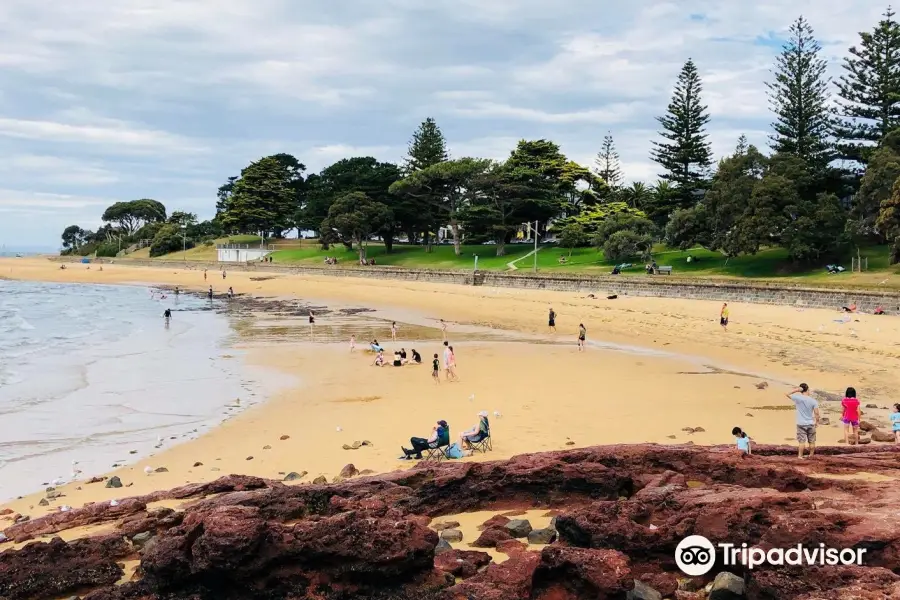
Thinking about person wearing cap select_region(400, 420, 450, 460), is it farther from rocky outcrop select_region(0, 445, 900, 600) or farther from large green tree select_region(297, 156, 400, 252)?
large green tree select_region(297, 156, 400, 252)

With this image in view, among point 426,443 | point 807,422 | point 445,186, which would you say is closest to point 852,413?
point 807,422

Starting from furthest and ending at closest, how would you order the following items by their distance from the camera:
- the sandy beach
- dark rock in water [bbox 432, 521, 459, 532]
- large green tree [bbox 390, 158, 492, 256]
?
large green tree [bbox 390, 158, 492, 256]
the sandy beach
dark rock in water [bbox 432, 521, 459, 532]

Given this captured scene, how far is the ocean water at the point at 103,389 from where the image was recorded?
11.8m

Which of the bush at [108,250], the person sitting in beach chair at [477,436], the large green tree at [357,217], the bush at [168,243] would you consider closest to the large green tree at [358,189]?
the large green tree at [357,217]

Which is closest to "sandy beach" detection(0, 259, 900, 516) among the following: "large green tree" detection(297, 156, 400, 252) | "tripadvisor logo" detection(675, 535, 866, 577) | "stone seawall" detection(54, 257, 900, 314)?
"stone seawall" detection(54, 257, 900, 314)

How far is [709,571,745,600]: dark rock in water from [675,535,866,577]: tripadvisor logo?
0.45 ft

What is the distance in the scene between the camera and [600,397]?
15281mm

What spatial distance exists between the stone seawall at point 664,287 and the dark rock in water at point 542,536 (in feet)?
78.9

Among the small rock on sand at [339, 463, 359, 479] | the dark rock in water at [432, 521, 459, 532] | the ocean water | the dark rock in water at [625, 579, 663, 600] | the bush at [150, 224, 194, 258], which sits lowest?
the ocean water

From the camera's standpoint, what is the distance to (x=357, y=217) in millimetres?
61250

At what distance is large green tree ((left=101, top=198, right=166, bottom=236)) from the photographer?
384ft

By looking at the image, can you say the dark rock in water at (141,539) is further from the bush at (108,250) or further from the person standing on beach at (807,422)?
the bush at (108,250)

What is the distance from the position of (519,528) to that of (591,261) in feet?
147

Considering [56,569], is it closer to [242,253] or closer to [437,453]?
[437,453]
